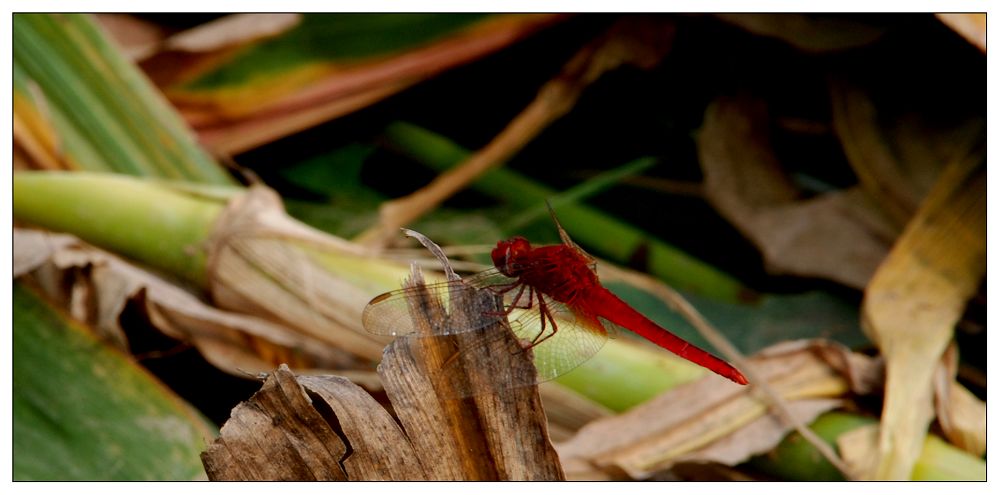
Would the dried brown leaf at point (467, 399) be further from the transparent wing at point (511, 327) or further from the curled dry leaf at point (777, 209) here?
the curled dry leaf at point (777, 209)


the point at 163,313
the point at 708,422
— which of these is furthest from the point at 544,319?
the point at 163,313

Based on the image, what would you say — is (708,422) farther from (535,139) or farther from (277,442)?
(535,139)

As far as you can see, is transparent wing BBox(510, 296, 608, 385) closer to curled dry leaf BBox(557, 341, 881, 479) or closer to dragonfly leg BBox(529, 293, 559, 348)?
dragonfly leg BBox(529, 293, 559, 348)

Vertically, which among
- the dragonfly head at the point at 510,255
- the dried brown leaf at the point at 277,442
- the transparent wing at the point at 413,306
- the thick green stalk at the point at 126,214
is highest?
the thick green stalk at the point at 126,214

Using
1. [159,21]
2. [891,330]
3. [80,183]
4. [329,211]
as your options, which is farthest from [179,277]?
[891,330]

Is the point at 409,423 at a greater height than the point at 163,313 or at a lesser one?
lesser

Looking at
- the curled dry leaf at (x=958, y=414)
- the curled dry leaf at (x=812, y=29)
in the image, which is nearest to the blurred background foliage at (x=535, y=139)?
the curled dry leaf at (x=812, y=29)

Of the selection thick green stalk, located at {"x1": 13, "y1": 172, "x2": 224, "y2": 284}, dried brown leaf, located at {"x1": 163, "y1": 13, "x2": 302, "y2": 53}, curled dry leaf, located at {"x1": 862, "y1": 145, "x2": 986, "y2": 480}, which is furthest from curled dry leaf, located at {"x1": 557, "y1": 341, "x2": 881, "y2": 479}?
dried brown leaf, located at {"x1": 163, "y1": 13, "x2": 302, "y2": 53}
